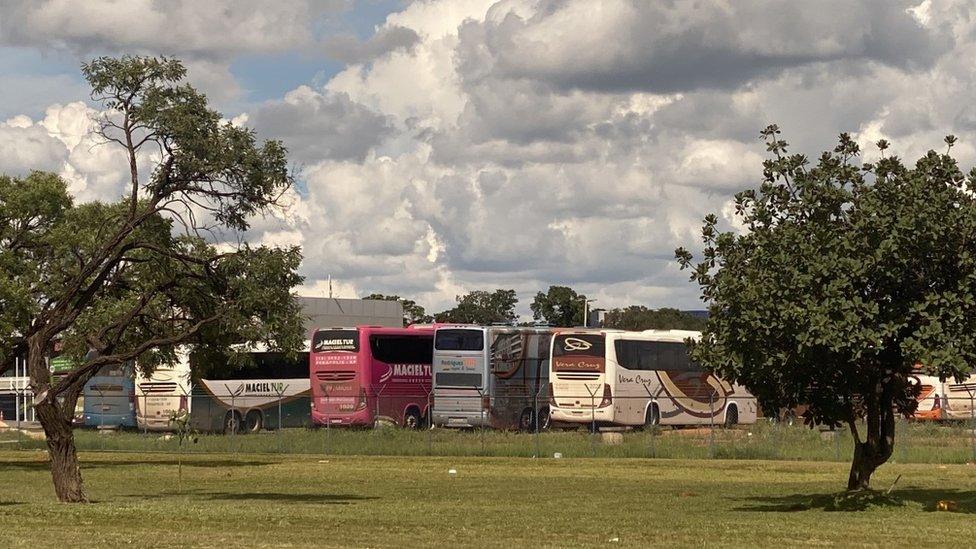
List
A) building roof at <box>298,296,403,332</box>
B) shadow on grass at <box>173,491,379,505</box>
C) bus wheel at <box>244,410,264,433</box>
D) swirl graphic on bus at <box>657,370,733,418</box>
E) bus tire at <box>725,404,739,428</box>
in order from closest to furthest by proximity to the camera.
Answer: shadow on grass at <box>173,491,379,505</box>, swirl graphic on bus at <box>657,370,733,418</box>, bus tire at <box>725,404,739,428</box>, bus wheel at <box>244,410,264,433</box>, building roof at <box>298,296,403,332</box>

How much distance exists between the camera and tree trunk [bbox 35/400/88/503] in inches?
1145

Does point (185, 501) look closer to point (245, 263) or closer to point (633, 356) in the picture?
point (245, 263)

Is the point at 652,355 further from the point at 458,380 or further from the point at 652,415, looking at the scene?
the point at 458,380

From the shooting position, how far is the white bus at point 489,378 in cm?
6700

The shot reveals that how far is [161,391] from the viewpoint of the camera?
7606 cm

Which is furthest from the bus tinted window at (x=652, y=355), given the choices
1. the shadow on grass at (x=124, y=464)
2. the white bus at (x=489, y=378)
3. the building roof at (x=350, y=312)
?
the building roof at (x=350, y=312)

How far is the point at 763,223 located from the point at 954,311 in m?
4.12

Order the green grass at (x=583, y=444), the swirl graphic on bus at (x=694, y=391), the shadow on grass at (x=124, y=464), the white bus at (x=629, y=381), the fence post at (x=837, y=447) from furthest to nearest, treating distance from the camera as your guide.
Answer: the swirl graphic on bus at (x=694, y=391) → the white bus at (x=629, y=381) → the green grass at (x=583, y=444) → the fence post at (x=837, y=447) → the shadow on grass at (x=124, y=464)

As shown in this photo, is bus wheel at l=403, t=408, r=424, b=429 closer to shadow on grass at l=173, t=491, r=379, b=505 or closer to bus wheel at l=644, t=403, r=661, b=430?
bus wheel at l=644, t=403, r=661, b=430

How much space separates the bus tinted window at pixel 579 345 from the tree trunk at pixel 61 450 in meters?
39.4

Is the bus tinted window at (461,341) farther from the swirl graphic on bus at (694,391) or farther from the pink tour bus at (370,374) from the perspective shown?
the swirl graphic on bus at (694,391)

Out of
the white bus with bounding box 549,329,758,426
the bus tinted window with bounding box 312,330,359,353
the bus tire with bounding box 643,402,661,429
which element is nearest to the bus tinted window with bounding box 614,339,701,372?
the white bus with bounding box 549,329,758,426

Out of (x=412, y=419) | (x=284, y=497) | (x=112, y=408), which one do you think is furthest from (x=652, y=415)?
(x=284, y=497)

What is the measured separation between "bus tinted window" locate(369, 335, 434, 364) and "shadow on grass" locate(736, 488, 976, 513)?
39078 mm
